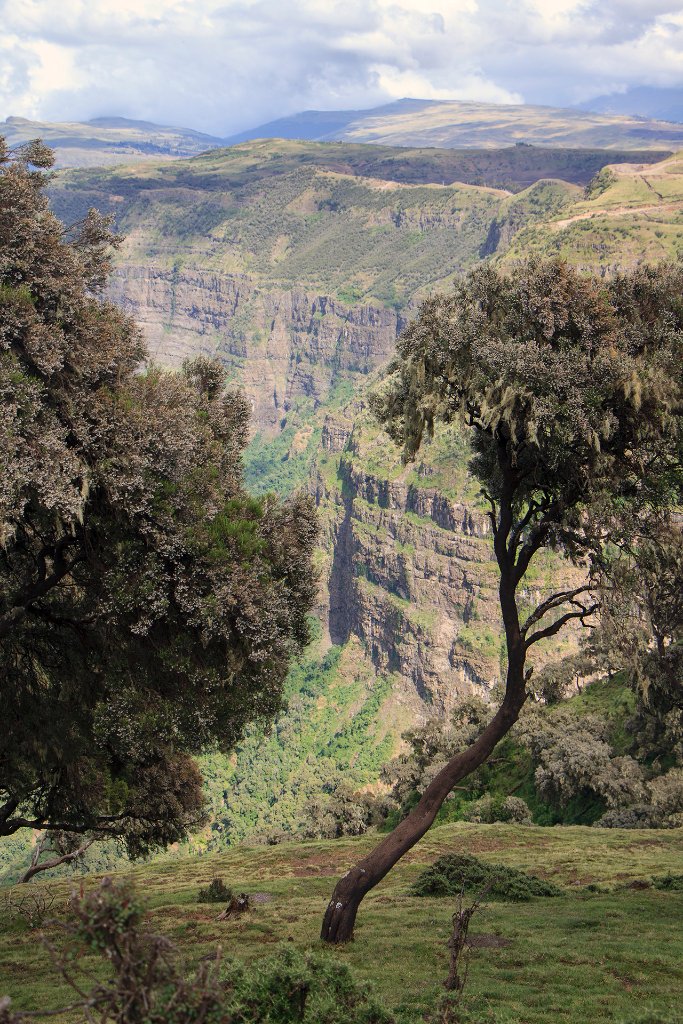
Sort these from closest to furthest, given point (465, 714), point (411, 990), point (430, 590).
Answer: point (411, 990), point (465, 714), point (430, 590)

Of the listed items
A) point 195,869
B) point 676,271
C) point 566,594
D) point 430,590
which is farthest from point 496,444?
point 430,590

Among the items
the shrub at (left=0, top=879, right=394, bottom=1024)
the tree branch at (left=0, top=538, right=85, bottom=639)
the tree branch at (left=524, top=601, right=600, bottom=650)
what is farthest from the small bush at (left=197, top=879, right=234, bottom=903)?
the shrub at (left=0, top=879, right=394, bottom=1024)

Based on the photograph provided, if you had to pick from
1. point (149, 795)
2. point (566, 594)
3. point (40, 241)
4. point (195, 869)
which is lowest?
point (195, 869)

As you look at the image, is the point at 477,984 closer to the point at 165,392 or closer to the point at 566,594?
Result: the point at 566,594

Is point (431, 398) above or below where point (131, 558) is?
above

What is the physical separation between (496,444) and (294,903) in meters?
12.7

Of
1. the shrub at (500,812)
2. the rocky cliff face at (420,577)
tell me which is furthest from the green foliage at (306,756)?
the shrub at (500,812)

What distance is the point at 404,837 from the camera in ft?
53.9

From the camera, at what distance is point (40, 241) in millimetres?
14828

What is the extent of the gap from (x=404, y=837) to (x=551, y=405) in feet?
27.6

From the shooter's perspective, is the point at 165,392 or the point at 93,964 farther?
the point at 165,392

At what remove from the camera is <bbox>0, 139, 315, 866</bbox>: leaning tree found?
14.1 metres

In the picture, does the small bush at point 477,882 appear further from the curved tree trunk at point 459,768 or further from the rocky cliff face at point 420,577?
the rocky cliff face at point 420,577

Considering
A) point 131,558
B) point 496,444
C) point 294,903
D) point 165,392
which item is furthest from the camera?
point 294,903
